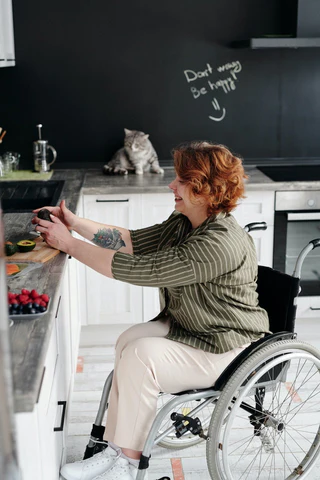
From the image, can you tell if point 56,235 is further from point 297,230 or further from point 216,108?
point 216,108

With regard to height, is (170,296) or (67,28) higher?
(67,28)

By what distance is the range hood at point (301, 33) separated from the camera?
3.50 m

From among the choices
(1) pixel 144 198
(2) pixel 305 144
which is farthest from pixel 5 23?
(2) pixel 305 144

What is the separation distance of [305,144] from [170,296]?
221 cm

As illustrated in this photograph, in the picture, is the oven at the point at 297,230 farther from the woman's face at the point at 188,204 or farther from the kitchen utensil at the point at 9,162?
the kitchen utensil at the point at 9,162

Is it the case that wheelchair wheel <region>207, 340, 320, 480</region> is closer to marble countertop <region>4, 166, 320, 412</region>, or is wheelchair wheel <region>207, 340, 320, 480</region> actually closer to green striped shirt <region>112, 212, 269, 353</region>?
green striped shirt <region>112, 212, 269, 353</region>

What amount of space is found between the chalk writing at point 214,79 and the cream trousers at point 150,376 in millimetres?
2243

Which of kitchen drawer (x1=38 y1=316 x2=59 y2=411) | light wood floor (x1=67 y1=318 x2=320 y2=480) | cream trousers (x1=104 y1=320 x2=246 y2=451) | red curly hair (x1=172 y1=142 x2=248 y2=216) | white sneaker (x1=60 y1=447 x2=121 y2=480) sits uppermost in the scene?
red curly hair (x1=172 y1=142 x2=248 y2=216)

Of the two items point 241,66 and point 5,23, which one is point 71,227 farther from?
point 241,66

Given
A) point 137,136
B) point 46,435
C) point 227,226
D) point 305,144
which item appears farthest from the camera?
point 305,144

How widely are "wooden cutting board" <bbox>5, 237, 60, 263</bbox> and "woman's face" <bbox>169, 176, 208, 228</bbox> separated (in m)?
0.44

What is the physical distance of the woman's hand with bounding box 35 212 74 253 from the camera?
2045mm

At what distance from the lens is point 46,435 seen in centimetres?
159

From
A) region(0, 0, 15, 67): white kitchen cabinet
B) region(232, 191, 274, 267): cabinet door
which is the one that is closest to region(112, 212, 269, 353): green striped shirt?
region(232, 191, 274, 267): cabinet door
